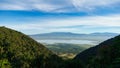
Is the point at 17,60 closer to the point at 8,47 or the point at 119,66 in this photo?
the point at 8,47

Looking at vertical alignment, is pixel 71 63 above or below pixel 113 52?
below

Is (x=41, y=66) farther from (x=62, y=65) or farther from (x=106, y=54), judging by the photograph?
(x=106, y=54)

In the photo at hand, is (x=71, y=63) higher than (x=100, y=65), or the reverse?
(x=100, y=65)

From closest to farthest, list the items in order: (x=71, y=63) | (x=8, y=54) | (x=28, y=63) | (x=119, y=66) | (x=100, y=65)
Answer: (x=119, y=66)
(x=100, y=65)
(x=71, y=63)
(x=28, y=63)
(x=8, y=54)

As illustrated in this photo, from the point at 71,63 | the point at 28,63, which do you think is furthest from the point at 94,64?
the point at 28,63

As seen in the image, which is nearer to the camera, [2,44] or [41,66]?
[41,66]

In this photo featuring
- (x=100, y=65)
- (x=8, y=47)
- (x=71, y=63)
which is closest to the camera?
(x=100, y=65)

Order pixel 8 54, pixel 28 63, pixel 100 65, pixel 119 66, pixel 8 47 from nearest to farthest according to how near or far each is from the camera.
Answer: pixel 119 66
pixel 100 65
pixel 28 63
pixel 8 54
pixel 8 47

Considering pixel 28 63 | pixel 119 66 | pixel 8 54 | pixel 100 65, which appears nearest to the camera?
pixel 119 66

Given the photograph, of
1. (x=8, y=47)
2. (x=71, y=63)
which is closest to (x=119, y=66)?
(x=71, y=63)
